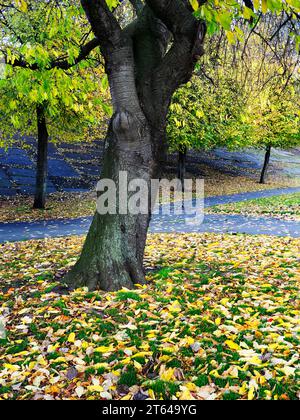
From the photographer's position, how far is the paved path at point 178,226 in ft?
39.5

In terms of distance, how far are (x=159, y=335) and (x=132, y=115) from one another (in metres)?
2.97

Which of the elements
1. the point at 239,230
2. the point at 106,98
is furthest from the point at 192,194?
the point at 239,230

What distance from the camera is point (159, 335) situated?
4.31 metres

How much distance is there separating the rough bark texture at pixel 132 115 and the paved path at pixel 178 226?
6.54 metres

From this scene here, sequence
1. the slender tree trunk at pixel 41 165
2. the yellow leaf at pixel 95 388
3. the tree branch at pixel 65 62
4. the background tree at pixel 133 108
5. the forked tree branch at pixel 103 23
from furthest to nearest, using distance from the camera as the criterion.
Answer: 1. the slender tree trunk at pixel 41 165
2. the tree branch at pixel 65 62
3. the background tree at pixel 133 108
4. the forked tree branch at pixel 103 23
5. the yellow leaf at pixel 95 388

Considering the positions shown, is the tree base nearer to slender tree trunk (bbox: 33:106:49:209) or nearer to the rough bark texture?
the rough bark texture

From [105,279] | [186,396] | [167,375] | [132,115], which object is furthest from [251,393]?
[132,115]

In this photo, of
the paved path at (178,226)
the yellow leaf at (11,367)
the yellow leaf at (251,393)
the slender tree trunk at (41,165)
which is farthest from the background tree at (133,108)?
the slender tree trunk at (41,165)

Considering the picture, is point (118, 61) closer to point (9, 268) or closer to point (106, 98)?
point (9, 268)

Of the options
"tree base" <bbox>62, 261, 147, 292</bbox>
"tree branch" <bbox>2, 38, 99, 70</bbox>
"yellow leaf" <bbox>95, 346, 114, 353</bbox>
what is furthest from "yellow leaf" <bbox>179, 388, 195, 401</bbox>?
"tree branch" <bbox>2, 38, 99, 70</bbox>

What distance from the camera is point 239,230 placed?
1225 centimetres

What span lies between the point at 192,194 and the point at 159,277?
18902mm

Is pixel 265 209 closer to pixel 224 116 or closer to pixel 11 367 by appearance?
pixel 224 116

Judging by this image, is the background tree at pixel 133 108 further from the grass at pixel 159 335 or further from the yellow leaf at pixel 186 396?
the yellow leaf at pixel 186 396
